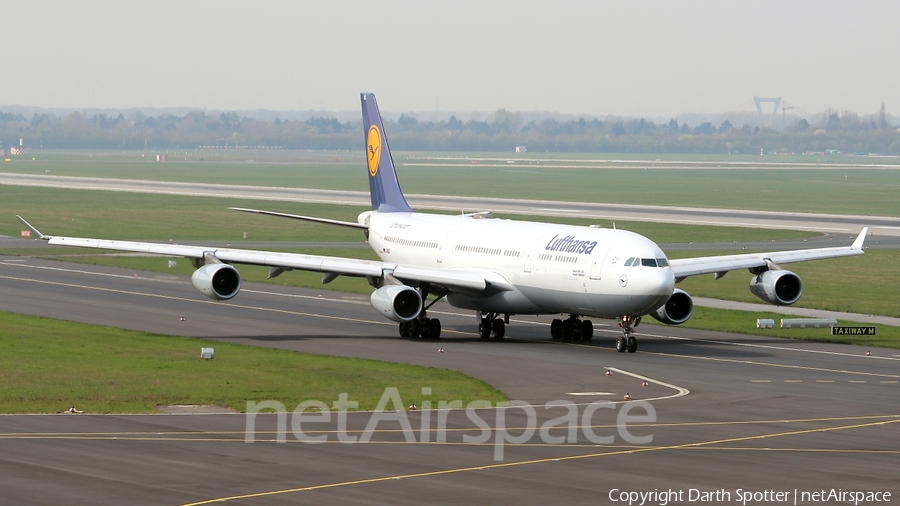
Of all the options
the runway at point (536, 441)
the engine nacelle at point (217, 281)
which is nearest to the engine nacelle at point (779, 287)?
the runway at point (536, 441)

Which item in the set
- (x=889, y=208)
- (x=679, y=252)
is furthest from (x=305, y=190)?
(x=679, y=252)

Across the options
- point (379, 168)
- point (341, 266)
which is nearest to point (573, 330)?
point (341, 266)

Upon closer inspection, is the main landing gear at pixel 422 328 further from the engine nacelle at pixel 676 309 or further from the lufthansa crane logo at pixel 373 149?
the lufthansa crane logo at pixel 373 149

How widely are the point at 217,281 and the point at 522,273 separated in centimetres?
1199

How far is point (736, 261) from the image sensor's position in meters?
54.7

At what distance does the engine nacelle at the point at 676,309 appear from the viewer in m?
52.5

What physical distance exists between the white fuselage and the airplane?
1.8 inches

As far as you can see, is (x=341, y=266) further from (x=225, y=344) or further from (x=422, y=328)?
(x=225, y=344)

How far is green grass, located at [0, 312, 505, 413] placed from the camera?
3656cm

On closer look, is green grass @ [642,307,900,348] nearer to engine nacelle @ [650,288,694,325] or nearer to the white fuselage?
engine nacelle @ [650,288,694,325]

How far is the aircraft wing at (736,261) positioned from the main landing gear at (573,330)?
413 cm

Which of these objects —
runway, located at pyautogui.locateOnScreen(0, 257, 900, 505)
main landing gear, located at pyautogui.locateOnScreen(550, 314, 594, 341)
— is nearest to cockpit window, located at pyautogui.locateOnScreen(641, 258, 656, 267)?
runway, located at pyautogui.locateOnScreen(0, 257, 900, 505)

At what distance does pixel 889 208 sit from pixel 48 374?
12113 cm

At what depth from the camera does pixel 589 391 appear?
3969 cm
